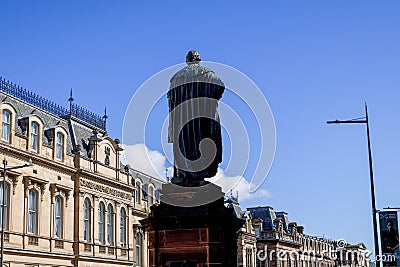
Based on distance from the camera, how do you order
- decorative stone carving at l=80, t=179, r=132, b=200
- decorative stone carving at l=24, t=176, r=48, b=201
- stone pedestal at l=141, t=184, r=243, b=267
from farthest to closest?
decorative stone carving at l=80, t=179, r=132, b=200, decorative stone carving at l=24, t=176, r=48, b=201, stone pedestal at l=141, t=184, r=243, b=267

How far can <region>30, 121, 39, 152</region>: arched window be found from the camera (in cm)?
4406

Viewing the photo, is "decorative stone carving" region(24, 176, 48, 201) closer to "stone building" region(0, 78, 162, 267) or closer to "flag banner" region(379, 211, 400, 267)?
"stone building" region(0, 78, 162, 267)

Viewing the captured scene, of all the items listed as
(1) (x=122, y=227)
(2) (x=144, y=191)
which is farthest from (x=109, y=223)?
(2) (x=144, y=191)

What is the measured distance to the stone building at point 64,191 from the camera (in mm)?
41875

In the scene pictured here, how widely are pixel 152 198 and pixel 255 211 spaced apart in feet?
118

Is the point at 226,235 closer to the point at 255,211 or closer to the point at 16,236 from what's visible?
the point at 16,236

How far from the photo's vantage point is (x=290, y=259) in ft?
A: 332

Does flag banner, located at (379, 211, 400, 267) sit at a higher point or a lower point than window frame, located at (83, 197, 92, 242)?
lower

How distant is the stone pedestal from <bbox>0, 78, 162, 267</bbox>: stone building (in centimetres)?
2506

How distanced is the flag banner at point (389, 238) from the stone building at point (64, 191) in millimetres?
24451

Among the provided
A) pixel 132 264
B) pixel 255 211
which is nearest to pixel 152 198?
pixel 132 264

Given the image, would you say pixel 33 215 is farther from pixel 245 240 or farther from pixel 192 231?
pixel 245 240

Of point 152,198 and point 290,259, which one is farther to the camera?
point 290,259

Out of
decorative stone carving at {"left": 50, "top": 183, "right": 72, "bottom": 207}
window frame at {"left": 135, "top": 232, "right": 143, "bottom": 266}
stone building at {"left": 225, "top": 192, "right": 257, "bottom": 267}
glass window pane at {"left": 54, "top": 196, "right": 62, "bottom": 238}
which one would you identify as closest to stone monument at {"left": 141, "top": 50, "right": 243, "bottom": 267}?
decorative stone carving at {"left": 50, "top": 183, "right": 72, "bottom": 207}
